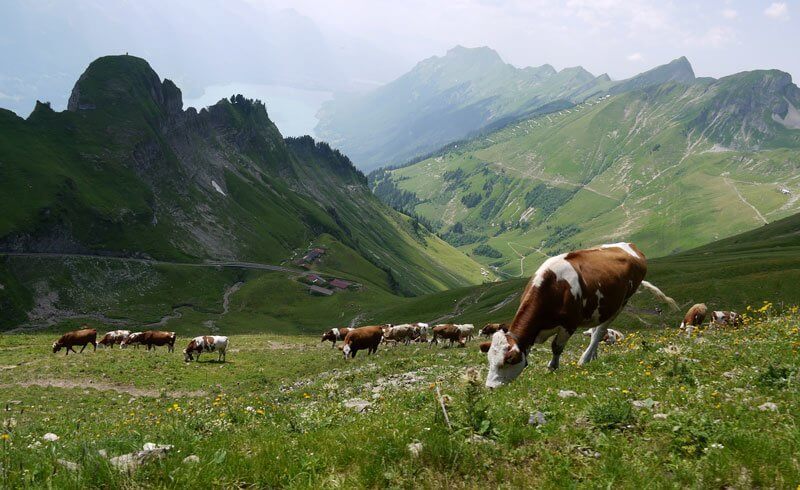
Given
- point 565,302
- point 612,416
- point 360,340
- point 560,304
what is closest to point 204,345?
point 360,340

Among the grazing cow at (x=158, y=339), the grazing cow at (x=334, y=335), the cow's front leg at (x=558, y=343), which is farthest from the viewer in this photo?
the grazing cow at (x=334, y=335)

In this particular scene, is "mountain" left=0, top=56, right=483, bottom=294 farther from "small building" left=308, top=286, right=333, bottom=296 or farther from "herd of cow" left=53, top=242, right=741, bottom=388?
"herd of cow" left=53, top=242, right=741, bottom=388

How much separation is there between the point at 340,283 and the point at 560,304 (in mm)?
142745

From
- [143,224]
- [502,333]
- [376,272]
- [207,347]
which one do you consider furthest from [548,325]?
[376,272]

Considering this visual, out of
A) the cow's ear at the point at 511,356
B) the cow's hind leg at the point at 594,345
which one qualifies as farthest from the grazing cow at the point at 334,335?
the cow's ear at the point at 511,356

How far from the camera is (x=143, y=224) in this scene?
5920 inches

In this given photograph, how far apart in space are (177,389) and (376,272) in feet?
542

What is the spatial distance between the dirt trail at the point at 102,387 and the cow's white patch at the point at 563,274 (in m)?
24.8

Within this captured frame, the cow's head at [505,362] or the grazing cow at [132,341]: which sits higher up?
the cow's head at [505,362]

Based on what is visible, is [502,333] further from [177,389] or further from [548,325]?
[177,389]

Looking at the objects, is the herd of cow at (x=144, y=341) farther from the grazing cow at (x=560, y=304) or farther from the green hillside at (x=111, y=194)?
the green hillside at (x=111, y=194)

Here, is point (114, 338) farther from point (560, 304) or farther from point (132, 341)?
point (560, 304)

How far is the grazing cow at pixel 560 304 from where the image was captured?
13805mm

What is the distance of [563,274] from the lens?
50.5 ft
